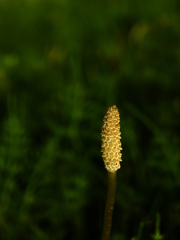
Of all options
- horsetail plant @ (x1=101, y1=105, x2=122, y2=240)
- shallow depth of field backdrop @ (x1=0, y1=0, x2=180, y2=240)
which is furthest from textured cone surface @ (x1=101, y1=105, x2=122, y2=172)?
shallow depth of field backdrop @ (x1=0, y1=0, x2=180, y2=240)

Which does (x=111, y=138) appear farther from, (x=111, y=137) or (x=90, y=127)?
(x=90, y=127)

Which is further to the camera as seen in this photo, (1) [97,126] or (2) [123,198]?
(1) [97,126]

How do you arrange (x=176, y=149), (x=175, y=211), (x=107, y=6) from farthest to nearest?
(x=107, y=6)
(x=176, y=149)
(x=175, y=211)

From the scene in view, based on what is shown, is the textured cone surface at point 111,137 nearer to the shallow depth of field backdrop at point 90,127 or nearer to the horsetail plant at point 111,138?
the horsetail plant at point 111,138

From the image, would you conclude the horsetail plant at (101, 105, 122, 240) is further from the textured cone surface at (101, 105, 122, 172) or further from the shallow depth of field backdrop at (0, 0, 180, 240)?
the shallow depth of field backdrop at (0, 0, 180, 240)

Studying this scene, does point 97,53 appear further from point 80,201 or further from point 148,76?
point 80,201

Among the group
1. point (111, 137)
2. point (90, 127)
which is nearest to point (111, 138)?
point (111, 137)

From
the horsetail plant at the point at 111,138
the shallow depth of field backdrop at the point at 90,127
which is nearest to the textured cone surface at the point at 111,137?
the horsetail plant at the point at 111,138

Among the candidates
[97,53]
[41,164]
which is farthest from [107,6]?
[41,164]
